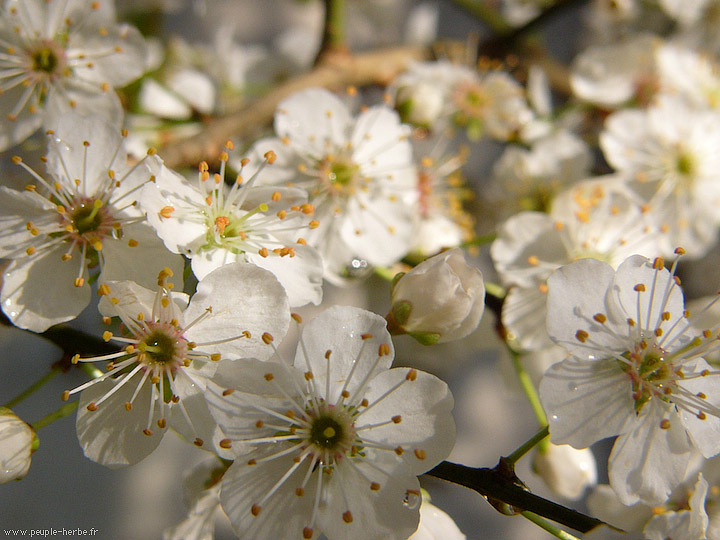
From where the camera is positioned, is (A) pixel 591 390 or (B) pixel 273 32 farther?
(B) pixel 273 32

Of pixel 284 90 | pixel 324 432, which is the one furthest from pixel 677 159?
pixel 324 432

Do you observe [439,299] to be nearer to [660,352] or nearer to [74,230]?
[660,352]

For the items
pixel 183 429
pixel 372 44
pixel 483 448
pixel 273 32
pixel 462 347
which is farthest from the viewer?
pixel 273 32

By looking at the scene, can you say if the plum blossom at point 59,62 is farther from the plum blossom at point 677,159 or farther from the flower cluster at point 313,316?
the plum blossom at point 677,159

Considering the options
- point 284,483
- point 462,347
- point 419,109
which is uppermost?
Result: point 419,109

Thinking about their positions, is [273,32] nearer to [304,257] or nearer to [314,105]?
[314,105]

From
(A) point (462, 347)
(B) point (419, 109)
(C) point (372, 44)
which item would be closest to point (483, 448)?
(A) point (462, 347)

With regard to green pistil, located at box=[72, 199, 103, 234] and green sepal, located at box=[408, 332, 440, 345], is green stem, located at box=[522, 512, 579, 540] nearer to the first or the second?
green sepal, located at box=[408, 332, 440, 345]
